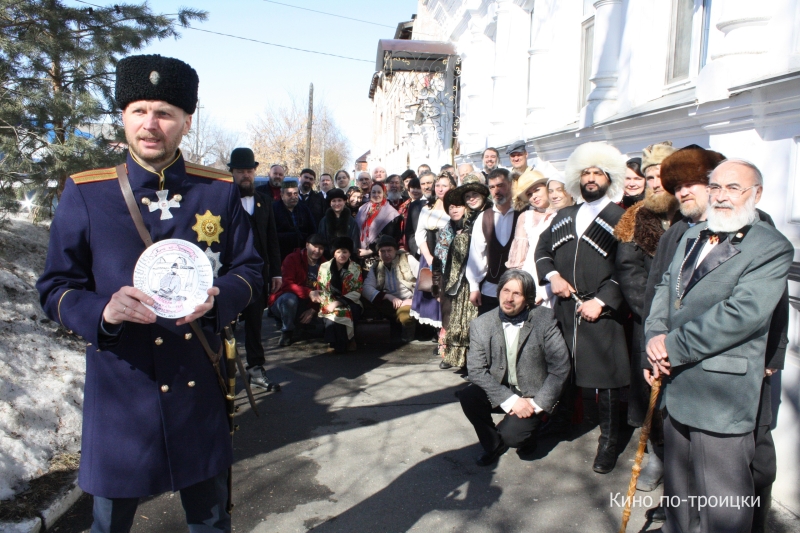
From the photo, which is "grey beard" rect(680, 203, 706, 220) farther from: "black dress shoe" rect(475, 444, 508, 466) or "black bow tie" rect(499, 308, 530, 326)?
"black dress shoe" rect(475, 444, 508, 466)

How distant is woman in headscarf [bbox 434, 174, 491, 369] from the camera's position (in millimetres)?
6203

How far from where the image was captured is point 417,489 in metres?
3.91

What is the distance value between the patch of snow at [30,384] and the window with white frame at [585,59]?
6.82m

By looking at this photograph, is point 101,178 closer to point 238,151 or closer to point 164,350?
point 164,350

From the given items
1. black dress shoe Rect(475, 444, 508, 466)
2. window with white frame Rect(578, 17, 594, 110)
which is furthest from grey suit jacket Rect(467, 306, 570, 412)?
window with white frame Rect(578, 17, 594, 110)

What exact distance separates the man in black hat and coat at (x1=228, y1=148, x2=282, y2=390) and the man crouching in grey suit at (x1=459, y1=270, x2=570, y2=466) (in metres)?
1.87

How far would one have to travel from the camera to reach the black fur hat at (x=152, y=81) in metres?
2.10

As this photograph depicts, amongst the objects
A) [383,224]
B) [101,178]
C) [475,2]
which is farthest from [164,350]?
[475,2]

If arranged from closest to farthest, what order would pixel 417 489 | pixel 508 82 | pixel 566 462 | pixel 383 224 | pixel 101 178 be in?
pixel 101 178 < pixel 417 489 < pixel 566 462 < pixel 383 224 < pixel 508 82

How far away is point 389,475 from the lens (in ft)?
13.5

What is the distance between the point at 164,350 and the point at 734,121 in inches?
163

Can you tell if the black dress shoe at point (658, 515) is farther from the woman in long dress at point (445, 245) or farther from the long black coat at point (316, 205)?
the long black coat at point (316, 205)

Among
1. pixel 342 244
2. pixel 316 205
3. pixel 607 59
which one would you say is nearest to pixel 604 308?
pixel 342 244

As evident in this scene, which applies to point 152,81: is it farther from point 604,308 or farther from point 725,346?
point 604,308
